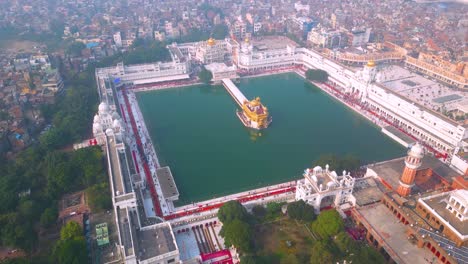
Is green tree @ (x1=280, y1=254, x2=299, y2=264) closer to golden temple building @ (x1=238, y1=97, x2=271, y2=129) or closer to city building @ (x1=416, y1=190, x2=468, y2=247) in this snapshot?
city building @ (x1=416, y1=190, x2=468, y2=247)

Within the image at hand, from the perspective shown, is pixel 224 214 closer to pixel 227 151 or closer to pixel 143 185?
pixel 143 185

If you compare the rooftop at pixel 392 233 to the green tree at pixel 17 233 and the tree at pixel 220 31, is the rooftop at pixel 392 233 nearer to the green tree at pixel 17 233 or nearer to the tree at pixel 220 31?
the green tree at pixel 17 233

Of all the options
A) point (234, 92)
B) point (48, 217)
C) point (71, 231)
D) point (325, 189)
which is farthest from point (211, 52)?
point (71, 231)

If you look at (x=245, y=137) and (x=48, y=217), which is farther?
(x=245, y=137)

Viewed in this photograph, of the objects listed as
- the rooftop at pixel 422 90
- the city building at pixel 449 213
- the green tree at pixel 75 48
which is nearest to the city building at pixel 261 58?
the rooftop at pixel 422 90

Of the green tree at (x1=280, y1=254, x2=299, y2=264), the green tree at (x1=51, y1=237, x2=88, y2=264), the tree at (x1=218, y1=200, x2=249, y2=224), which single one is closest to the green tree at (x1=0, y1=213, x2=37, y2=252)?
the green tree at (x1=51, y1=237, x2=88, y2=264)

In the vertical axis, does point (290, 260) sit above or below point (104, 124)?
below

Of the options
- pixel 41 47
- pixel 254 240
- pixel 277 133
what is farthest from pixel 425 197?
pixel 41 47

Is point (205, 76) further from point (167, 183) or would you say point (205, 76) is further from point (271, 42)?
point (167, 183)
